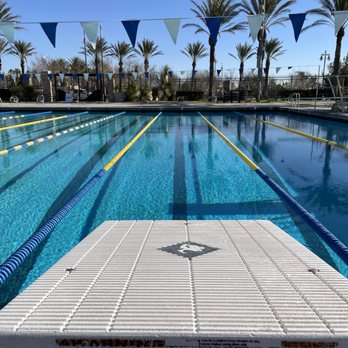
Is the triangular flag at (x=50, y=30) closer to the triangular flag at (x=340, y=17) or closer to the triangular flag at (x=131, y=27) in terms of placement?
the triangular flag at (x=131, y=27)

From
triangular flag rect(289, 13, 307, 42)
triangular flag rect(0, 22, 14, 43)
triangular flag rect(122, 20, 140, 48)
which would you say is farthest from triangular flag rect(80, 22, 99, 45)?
triangular flag rect(289, 13, 307, 42)

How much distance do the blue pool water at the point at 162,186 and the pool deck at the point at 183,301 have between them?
132cm

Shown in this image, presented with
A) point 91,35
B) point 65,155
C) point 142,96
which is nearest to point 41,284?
point 65,155

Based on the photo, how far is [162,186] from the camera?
570 centimetres

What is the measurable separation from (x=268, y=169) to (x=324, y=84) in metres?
25.8

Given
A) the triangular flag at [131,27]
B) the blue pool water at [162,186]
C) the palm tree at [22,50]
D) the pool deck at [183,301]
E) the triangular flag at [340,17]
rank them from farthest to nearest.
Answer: the palm tree at [22,50] → the triangular flag at [131,27] → the triangular flag at [340,17] → the blue pool water at [162,186] → the pool deck at [183,301]

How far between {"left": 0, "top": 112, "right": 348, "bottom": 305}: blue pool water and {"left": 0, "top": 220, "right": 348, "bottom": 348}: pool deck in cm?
132

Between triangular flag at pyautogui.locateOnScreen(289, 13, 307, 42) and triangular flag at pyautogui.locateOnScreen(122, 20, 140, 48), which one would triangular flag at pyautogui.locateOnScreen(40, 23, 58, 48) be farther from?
triangular flag at pyautogui.locateOnScreen(289, 13, 307, 42)

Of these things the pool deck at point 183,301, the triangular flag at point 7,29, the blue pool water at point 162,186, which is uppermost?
the triangular flag at point 7,29

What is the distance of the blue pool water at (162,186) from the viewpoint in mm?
3893

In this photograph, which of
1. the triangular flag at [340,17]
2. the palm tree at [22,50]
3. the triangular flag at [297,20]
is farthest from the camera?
the palm tree at [22,50]

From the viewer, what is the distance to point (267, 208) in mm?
4598

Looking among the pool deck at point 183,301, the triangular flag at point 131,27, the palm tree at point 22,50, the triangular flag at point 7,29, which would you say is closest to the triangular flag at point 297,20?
the triangular flag at point 131,27

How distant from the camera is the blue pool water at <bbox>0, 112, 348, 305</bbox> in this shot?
3893 millimetres
